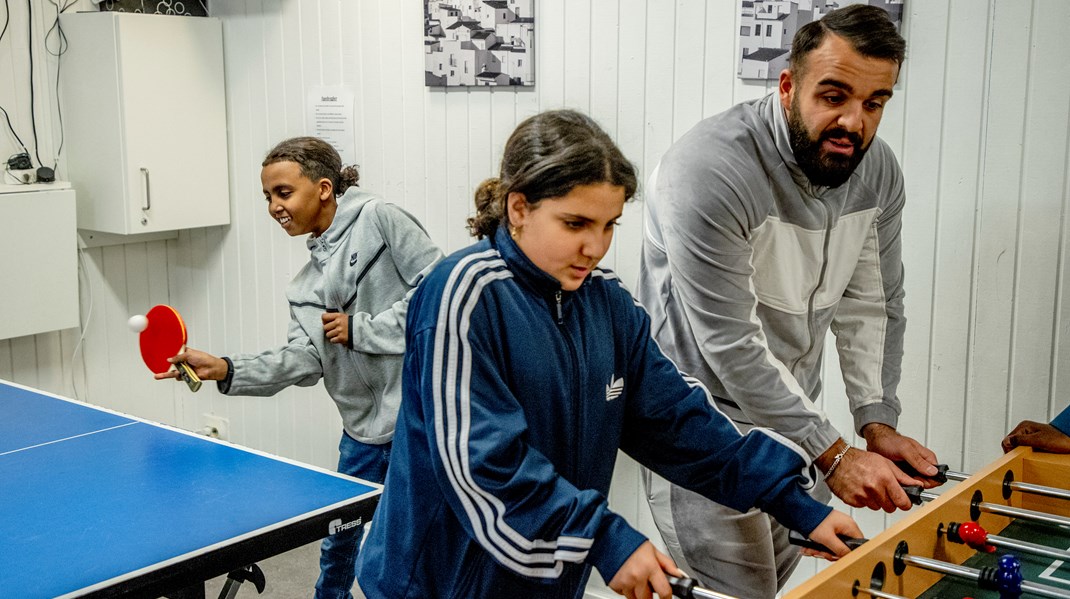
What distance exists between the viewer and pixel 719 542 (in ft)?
6.85

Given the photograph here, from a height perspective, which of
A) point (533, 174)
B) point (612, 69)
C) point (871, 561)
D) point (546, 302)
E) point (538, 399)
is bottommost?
point (871, 561)

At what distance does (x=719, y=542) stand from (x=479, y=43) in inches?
77.7

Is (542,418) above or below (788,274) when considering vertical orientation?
below

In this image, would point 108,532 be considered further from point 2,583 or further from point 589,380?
point 589,380

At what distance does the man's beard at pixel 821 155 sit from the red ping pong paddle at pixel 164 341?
1.59 m

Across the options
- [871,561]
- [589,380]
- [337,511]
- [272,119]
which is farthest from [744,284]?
[272,119]

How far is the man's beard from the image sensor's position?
190cm

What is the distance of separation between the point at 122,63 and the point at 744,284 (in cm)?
296

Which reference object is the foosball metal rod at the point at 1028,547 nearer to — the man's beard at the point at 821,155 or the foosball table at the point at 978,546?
the foosball table at the point at 978,546

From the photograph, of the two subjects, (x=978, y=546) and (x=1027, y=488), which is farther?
(x=1027, y=488)

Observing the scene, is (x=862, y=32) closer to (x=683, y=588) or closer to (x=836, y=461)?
(x=836, y=461)

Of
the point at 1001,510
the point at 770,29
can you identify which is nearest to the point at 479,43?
the point at 770,29

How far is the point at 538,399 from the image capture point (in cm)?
154

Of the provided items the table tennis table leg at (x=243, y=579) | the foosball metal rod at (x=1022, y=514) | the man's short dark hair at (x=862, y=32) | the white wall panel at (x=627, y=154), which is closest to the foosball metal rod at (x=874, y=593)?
the foosball metal rod at (x=1022, y=514)
